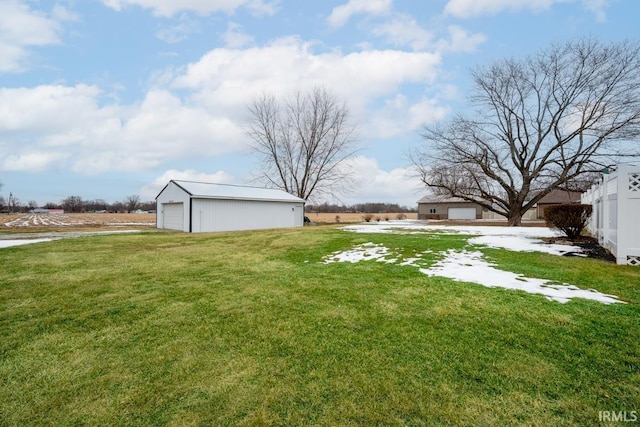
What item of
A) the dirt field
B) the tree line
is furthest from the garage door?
the tree line

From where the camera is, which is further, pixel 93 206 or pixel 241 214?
pixel 93 206

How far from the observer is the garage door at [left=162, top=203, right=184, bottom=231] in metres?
19.4

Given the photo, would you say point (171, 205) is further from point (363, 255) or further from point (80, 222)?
point (80, 222)

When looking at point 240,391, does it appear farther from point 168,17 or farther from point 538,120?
point 538,120

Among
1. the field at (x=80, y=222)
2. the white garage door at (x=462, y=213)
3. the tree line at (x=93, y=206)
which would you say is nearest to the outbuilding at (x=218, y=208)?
the field at (x=80, y=222)

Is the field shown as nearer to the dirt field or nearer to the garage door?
the dirt field

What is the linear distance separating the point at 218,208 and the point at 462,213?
110ft

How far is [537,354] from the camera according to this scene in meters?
2.78

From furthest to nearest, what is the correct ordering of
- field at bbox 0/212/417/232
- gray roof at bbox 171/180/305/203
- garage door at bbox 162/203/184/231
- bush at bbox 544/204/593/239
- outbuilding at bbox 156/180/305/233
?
field at bbox 0/212/417/232, garage door at bbox 162/203/184/231, gray roof at bbox 171/180/305/203, outbuilding at bbox 156/180/305/233, bush at bbox 544/204/593/239

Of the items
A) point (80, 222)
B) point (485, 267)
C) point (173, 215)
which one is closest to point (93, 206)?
point (80, 222)

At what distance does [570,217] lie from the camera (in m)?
9.12

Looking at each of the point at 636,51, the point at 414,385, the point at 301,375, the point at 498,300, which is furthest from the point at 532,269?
the point at 636,51

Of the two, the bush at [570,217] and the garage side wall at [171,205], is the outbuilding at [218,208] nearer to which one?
the garage side wall at [171,205]

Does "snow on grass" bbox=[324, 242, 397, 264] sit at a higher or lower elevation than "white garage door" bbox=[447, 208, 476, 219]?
lower
